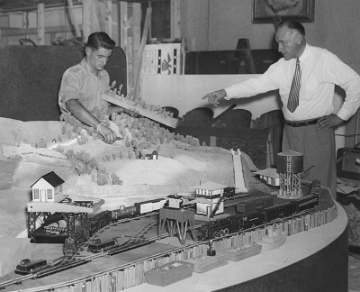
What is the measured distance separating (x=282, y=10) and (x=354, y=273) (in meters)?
2.47

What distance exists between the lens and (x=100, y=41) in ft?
11.2

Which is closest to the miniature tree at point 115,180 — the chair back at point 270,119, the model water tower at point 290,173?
the model water tower at point 290,173

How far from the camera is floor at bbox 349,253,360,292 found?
11.7ft

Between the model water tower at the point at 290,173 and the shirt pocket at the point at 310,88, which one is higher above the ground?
the shirt pocket at the point at 310,88

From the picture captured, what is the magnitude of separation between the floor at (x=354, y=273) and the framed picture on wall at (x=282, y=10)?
213 centimetres

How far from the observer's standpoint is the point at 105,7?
5.14m

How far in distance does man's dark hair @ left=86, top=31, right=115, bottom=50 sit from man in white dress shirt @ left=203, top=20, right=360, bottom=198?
0.72m

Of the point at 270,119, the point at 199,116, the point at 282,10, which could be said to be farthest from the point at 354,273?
the point at 282,10

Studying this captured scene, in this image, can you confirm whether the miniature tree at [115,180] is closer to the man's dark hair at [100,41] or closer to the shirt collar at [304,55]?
the man's dark hair at [100,41]

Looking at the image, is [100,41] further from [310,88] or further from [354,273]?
[354,273]

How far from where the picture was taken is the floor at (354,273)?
3.58 m

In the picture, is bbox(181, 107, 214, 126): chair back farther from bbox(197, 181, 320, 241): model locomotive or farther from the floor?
bbox(197, 181, 320, 241): model locomotive

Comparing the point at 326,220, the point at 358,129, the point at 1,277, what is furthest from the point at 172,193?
the point at 358,129

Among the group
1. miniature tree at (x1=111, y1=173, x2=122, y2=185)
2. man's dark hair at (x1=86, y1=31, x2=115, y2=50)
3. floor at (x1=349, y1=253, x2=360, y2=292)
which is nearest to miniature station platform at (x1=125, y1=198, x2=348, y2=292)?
miniature tree at (x1=111, y1=173, x2=122, y2=185)
